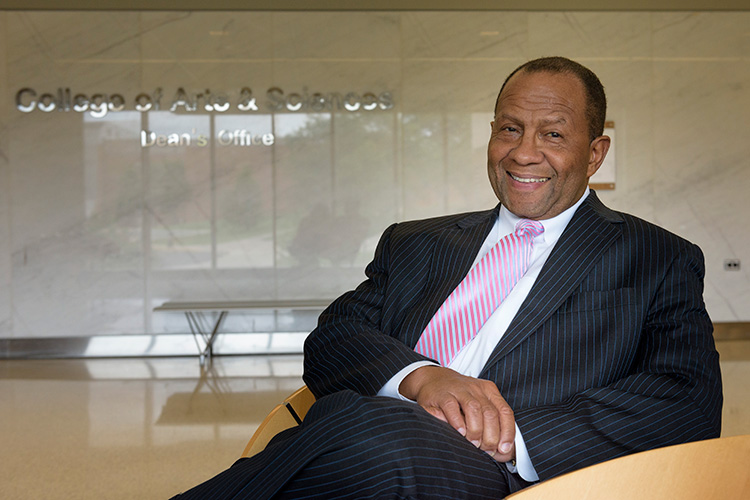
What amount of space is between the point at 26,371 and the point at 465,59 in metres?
5.21

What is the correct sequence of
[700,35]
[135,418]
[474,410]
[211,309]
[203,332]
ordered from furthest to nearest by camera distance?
1. [700,35]
2. [203,332]
3. [211,309]
4. [135,418]
5. [474,410]

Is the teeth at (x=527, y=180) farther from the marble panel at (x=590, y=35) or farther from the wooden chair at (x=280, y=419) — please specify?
the marble panel at (x=590, y=35)

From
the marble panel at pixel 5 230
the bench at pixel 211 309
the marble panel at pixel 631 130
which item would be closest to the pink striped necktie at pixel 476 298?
the bench at pixel 211 309

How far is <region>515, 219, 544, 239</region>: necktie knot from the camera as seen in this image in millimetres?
1974

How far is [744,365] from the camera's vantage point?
Result: 6.37m

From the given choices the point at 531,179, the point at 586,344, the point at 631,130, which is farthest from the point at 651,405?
the point at 631,130

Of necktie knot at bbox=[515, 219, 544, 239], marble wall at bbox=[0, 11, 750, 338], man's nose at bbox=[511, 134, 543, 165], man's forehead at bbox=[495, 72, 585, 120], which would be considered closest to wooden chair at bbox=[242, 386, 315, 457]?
necktie knot at bbox=[515, 219, 544, 239]

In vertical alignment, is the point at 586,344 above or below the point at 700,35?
below

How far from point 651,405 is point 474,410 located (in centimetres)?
42

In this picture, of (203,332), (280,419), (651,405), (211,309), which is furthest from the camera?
(203,332)

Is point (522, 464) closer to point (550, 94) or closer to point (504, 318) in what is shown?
point (504, 318)

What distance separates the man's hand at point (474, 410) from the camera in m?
1.47

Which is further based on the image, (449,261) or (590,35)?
(590,35)

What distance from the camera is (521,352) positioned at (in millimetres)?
1743
